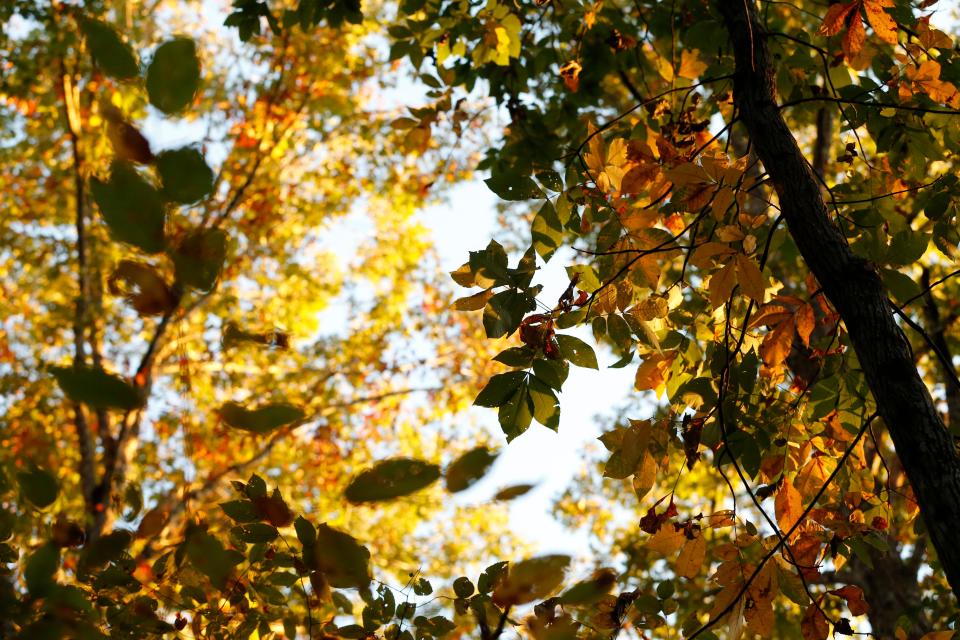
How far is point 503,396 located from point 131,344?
8701 mm

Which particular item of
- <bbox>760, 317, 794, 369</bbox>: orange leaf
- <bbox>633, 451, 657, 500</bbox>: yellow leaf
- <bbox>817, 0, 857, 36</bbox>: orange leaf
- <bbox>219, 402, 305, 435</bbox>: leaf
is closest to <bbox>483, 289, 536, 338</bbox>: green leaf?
<bbox>633, 451, 657, 500</bbox>: yellow leaf

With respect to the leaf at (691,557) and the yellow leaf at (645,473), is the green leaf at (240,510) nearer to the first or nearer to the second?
the yellow leaf at (645,473)

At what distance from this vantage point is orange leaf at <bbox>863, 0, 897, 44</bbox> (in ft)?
6.15

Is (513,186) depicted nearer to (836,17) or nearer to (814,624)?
(836,17)

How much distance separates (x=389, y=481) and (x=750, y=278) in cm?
112

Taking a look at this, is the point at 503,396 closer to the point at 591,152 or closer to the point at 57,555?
the point at 591,152

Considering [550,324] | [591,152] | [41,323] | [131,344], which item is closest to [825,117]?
[591,152]

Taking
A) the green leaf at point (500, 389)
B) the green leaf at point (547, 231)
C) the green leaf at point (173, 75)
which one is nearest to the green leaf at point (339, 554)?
the green leaf at point (173, 75)

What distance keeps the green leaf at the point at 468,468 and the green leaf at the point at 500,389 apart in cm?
77

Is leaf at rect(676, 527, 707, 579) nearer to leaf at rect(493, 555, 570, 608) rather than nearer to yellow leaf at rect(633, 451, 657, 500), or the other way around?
yellow leaf at rect(633, 451, 657, 500)

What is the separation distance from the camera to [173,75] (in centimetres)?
71

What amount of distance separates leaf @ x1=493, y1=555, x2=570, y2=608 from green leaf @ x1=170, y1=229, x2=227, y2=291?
48 centimetres

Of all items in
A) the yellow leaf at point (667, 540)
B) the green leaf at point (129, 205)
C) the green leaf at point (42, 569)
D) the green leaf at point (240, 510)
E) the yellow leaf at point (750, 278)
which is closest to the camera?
the green leaf at point (129, 205)

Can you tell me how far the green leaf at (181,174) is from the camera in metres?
0.68
